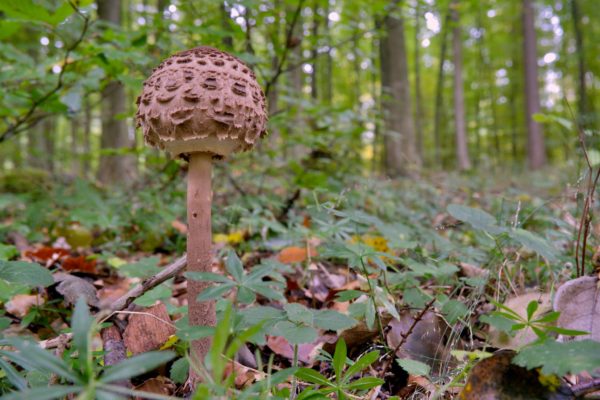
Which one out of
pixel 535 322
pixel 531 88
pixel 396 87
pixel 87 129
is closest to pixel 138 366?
pixel 535 322

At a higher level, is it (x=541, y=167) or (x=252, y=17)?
(x=252, y=17)

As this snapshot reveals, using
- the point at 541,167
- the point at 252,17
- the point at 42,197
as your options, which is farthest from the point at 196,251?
the point at 541,167

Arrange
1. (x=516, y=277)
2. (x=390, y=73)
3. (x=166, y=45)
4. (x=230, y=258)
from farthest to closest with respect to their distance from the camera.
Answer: (x=390, y=73), (x=166, y=45), (x=516, y=277), (x=230, y=258)

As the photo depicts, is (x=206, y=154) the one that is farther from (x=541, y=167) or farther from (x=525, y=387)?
(x=541, y=167)

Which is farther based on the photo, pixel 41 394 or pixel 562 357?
pixel 562 357

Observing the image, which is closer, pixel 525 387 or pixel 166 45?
pixel 525 387

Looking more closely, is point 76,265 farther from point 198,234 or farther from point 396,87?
point 396,87

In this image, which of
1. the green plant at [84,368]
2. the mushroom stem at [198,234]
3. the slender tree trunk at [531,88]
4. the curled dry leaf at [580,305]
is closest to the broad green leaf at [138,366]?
the green plant at [84,368]
